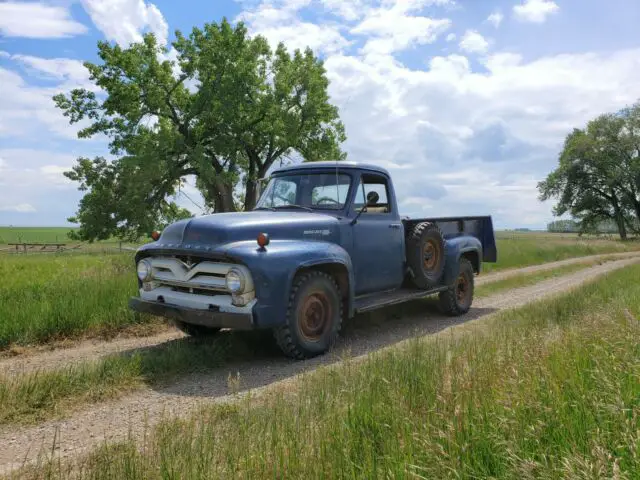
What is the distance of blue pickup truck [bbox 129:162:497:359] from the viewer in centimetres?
527

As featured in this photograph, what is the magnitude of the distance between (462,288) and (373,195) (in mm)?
3387

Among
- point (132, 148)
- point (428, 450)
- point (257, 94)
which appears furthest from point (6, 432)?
point (257, 94)

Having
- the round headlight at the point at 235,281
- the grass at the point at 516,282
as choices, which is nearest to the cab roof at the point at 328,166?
the round headlight at the point at 235,281

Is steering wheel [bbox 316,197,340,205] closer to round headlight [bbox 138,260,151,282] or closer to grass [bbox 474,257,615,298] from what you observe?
round headlight [bbox 138,260,151,282]

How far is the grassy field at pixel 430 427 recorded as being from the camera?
7.71 feet

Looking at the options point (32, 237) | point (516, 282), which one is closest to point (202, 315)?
point (516, 282)

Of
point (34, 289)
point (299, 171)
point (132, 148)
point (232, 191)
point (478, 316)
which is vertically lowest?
point (478, 316)

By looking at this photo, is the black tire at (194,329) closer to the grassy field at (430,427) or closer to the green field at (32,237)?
the grassy field at (430,427)

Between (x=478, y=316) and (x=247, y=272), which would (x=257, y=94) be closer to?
(x=478, y=316)

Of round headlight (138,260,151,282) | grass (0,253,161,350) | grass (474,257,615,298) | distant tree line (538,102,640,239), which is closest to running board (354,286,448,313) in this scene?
round headlight (138,260,151,282)

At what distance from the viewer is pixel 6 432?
3.74 metres

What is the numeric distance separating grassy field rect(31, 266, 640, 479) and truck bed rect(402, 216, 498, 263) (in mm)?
4651

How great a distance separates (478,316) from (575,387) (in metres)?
5.65

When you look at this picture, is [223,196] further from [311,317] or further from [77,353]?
[311,317]
